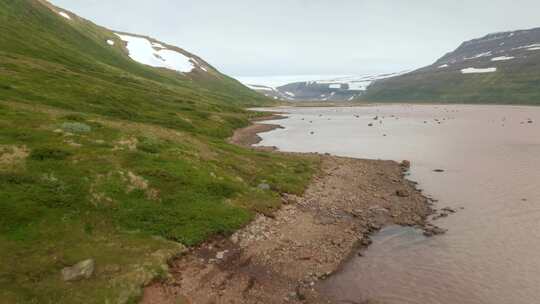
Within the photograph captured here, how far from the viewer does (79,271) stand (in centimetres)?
1825

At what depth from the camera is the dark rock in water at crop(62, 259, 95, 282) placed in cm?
1786

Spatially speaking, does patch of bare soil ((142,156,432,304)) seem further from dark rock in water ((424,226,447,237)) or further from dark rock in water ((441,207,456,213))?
dark rock in water ((441,207,456,213))

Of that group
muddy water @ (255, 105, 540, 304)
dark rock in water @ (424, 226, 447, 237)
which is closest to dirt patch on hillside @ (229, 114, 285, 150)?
muddy water @ (255, 105, 540, 304)

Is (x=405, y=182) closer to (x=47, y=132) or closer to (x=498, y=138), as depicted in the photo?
(x=47, y=132)

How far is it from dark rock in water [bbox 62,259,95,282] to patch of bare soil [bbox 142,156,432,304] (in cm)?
321

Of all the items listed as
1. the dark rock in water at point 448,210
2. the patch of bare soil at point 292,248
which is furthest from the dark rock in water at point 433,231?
the dark rock in water at point 448,210

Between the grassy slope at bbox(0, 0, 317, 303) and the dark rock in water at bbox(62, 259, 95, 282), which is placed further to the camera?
the grassy slope at bbox(0, 0, 317, 303)

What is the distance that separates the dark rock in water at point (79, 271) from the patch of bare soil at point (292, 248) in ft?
10.5

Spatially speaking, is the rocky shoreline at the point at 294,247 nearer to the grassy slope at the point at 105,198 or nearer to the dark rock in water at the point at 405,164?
the grassy slope at the point at 105,198

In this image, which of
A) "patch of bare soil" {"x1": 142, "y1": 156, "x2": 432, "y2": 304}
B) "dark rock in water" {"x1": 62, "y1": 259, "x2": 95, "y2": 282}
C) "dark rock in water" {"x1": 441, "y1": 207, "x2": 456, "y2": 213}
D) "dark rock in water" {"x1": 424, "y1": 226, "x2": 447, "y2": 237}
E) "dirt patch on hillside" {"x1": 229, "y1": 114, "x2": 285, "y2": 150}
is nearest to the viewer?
"dark rock in water" {"x1": 62, "y1": 259, "x2": 95, "y2": 282}

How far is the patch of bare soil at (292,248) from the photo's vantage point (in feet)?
64.3

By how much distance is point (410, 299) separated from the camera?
1986 centimetres

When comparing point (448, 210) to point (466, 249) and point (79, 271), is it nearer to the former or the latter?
point (466, 249)

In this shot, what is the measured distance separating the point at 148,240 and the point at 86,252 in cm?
361
